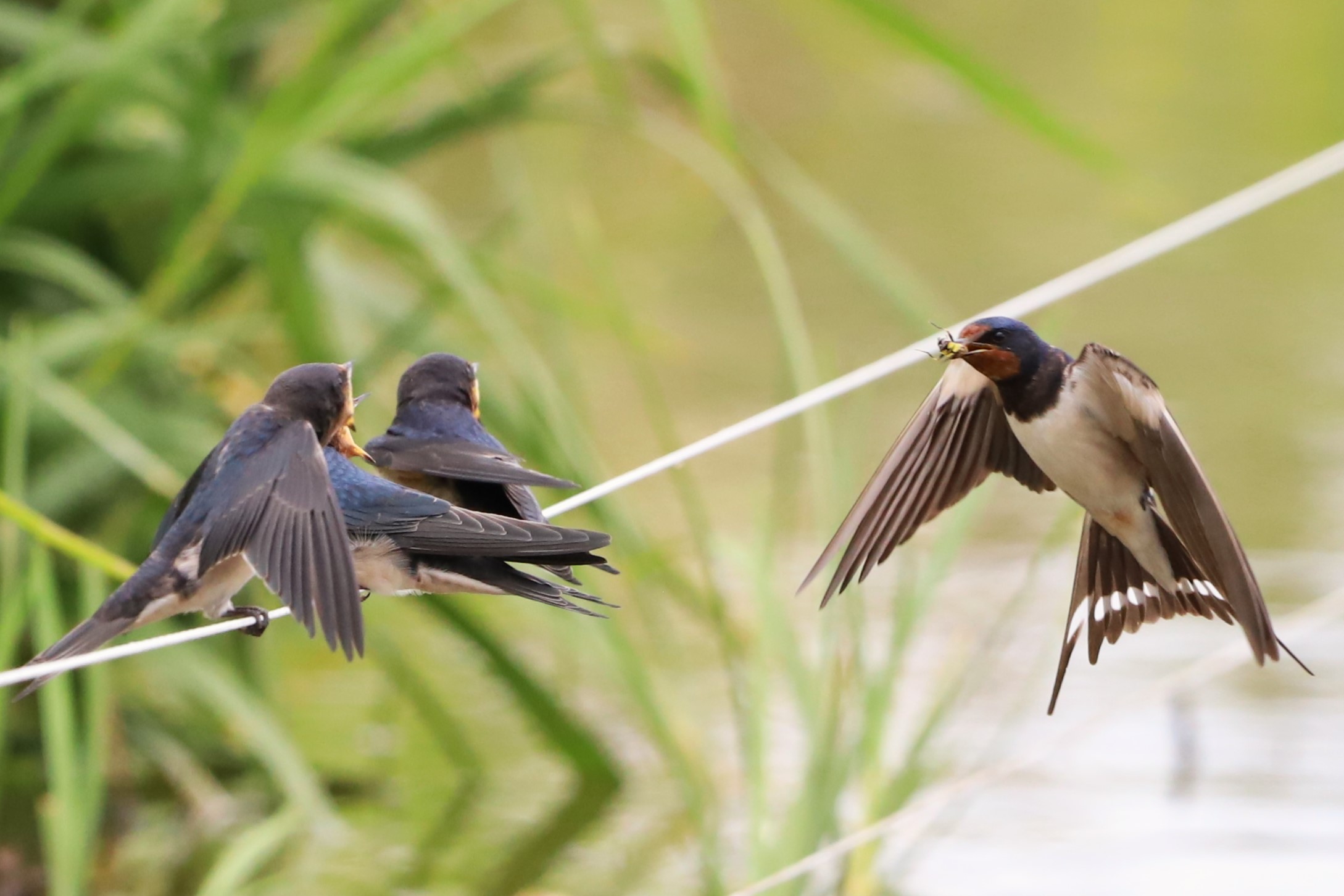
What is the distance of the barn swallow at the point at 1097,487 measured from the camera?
0.50 metres

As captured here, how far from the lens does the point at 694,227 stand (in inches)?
316

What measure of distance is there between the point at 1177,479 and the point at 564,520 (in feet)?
8.71

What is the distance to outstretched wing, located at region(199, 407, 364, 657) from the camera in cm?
40

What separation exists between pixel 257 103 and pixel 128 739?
3.73ft

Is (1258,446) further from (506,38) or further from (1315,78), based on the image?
(1315,78)

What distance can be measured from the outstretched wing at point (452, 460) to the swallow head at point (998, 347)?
0.41ft

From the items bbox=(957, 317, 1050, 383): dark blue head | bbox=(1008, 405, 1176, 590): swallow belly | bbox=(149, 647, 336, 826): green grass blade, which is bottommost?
bbox=(1008, 405, 1176, 590): swallow belly

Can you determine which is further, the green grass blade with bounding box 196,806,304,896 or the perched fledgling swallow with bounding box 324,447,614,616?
the green grass blade with bounding box 196,806,304,896

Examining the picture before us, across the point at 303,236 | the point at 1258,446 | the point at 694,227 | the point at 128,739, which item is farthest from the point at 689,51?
the point at 694,227

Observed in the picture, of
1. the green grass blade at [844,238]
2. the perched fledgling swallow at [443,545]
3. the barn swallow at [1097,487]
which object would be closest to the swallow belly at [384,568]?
the perched fledgling swallow at [443,545]

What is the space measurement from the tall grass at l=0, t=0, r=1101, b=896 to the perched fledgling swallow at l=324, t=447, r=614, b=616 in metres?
0.67

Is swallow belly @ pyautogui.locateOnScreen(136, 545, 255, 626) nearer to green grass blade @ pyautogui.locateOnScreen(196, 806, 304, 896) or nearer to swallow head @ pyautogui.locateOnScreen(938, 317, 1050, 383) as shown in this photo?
swallow head @ pyautogui.locateOnScreen(938, 317, 1050, 383)

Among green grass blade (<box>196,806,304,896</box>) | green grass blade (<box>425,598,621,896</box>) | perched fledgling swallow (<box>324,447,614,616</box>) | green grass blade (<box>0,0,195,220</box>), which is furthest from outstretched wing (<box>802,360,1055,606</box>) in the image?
Answer: green grass blade (<box>425,598,621,896</box>)

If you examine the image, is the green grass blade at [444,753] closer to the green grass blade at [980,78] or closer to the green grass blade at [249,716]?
the green grass blade at [249,716]
